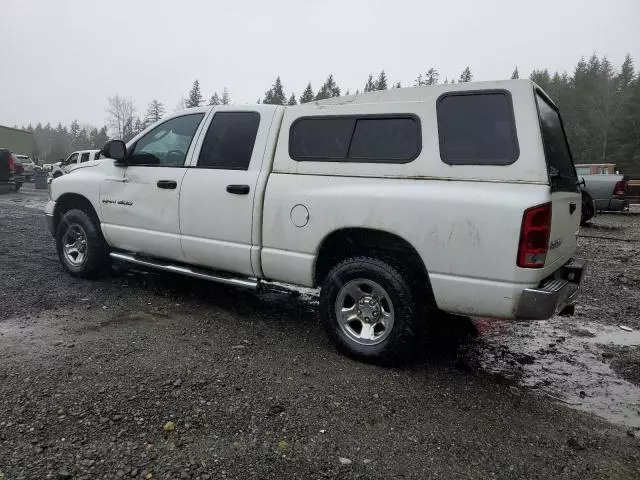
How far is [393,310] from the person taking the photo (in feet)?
11.0

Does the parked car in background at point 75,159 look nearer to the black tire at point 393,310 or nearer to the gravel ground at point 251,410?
the gravel ground at point 251,410

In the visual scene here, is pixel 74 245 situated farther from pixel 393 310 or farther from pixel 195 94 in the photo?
pixel 195 94

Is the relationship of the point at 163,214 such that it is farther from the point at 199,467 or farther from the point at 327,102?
the point at 199,467

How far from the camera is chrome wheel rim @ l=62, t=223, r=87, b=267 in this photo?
17.5 feet

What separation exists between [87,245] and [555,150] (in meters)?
4.91

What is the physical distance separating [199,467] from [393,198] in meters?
2.09

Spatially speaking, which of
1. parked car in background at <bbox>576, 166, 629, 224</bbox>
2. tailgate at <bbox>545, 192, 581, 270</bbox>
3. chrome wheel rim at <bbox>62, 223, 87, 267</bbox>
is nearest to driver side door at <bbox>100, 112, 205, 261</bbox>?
chrome wheel rim at <bbox>62, 223, 87, 267</bbox>

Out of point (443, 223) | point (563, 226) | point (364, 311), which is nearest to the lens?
point (443, 223)

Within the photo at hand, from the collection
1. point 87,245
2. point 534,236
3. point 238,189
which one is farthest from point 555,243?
point 87,245

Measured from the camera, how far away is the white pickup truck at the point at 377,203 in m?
2.94

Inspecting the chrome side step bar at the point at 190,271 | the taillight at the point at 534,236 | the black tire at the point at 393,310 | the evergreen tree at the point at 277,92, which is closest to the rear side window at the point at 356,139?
the black tire at the point at 393,310

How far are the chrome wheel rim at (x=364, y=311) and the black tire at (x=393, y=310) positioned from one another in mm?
21

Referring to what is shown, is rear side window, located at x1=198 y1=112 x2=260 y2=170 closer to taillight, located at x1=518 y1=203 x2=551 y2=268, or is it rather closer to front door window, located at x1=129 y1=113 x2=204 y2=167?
front door window, located at x1=129 y1=113 x2=204 y2=167

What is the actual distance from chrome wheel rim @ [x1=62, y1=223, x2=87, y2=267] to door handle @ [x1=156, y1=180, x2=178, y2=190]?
4.70 ft
